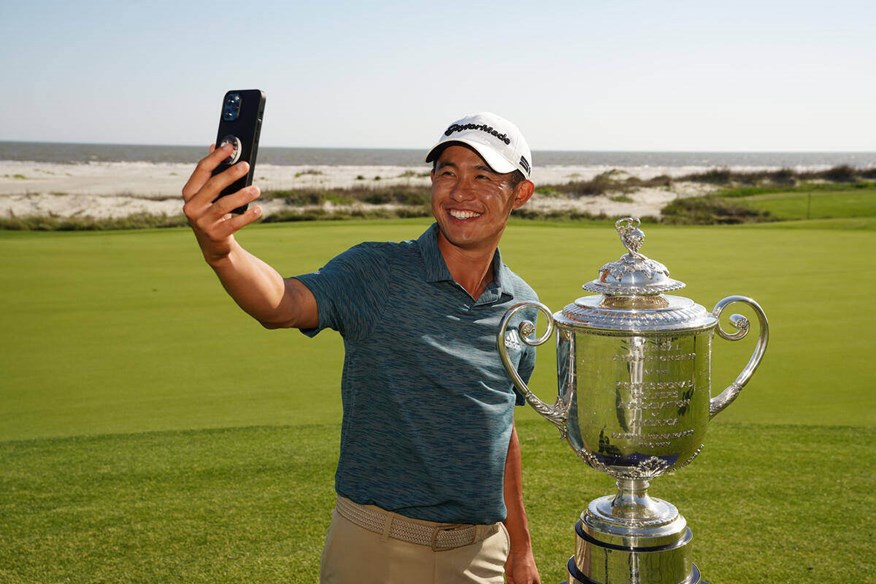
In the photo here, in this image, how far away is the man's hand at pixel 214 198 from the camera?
52.6 inches

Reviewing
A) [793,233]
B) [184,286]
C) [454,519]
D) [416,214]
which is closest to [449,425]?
[454,519]

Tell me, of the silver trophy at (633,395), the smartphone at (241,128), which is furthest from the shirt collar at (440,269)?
the smartphone at (241,128)

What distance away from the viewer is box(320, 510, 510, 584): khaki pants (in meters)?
1.92

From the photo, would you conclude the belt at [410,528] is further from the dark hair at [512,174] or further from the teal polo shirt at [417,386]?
the dark hair at [512,174]

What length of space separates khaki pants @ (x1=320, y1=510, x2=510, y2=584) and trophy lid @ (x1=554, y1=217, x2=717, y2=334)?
666 millimetres

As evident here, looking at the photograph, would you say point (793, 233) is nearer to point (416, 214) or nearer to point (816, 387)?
point (816, 387)

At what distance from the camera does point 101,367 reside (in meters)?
5.45

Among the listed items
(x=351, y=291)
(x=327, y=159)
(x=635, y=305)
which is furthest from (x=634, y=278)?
(x=327, y=159)

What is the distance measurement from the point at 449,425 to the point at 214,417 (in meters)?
2.90

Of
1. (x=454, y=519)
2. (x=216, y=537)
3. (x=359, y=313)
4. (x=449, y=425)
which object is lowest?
(x=216, y=537)

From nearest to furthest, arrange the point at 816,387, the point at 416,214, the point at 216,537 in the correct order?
the point at 216,537, the point at 816,387, the point at 416,214

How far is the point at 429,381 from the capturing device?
189 cm

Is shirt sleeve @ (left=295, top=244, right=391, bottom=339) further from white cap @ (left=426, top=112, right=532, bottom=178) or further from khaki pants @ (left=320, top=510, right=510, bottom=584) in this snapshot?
khaki pants @ (left=320, top=510, right=510, bottom=584)

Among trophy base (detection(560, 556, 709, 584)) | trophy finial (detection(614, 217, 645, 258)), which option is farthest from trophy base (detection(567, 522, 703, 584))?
trophy finial (detection(614, 217, 645, 258))
